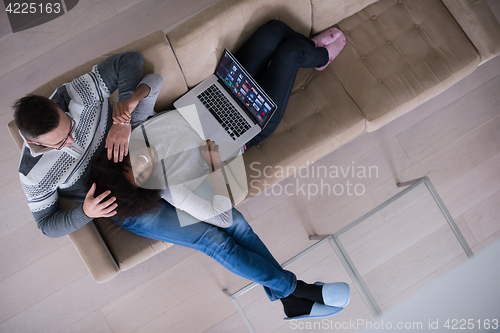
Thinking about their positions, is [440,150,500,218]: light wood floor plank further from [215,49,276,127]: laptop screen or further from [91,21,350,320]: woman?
[215,49,276,127]: laptop screen

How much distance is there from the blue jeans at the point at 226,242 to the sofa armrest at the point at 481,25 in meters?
1.56

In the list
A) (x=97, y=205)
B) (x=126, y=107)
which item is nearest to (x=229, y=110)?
(x=126, y=107)

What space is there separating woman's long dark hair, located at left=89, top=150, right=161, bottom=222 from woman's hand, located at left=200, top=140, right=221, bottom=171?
29 centimetres

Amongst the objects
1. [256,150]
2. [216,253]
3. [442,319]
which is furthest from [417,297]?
[256,150]

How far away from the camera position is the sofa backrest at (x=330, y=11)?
5.25 ft

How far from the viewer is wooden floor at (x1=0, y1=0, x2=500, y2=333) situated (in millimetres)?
1918

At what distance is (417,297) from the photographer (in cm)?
88

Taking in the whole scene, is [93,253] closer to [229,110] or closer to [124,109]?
[124,109]

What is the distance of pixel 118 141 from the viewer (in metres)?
1.26

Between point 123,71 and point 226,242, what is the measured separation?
2.91 feet

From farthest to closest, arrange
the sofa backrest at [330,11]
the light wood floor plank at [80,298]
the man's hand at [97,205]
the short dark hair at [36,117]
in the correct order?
the light wood floor plank at [80,298]
the sofa backrest at [330,11]
the man's hand at [97,205]
the short dark hair at [36,117]

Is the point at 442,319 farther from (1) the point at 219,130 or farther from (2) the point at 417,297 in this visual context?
(1) the point at 219,130

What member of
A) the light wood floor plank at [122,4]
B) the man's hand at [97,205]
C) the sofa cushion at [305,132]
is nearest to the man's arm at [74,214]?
the man's hand at [97,205]

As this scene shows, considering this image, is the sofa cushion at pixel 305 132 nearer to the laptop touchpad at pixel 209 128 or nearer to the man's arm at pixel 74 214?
the laptop touchpad at pixel 209 128
